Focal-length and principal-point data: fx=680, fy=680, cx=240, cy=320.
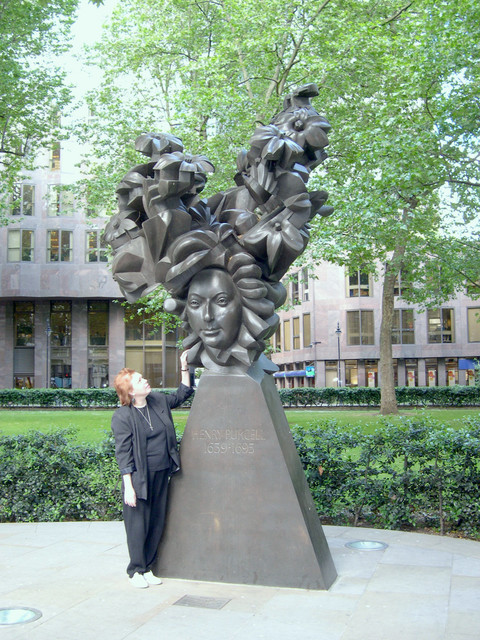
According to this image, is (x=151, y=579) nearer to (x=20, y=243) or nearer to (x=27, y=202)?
(x=20, y=243)

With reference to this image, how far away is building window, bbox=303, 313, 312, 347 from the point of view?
58.3 metres

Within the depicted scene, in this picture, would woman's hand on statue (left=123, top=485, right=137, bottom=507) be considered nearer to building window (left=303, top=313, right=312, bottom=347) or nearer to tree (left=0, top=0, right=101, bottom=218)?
tree (left=0, top=0, right=101, bottom=218)

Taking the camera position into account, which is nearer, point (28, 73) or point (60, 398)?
point (28, 73)

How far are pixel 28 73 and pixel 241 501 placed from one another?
19.9m

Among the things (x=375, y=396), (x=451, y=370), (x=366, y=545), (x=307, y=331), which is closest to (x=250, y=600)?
(x=366, y=545)

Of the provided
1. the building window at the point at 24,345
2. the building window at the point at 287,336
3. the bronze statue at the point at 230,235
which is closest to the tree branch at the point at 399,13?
the bronze statue at the point at 230,235

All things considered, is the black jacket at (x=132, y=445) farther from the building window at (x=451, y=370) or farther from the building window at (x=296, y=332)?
the building window at (x=296, y=332)

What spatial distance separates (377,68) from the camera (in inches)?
765

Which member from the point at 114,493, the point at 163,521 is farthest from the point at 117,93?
the point at 163,521

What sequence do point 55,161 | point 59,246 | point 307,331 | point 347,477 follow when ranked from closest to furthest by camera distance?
A: point 347,477, point 59,246, point 55,161, point 307,331

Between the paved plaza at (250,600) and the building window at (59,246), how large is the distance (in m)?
41.9

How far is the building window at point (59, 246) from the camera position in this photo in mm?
47125

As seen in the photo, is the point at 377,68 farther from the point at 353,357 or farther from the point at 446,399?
the point at 353,357

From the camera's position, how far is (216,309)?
6.03 metres
